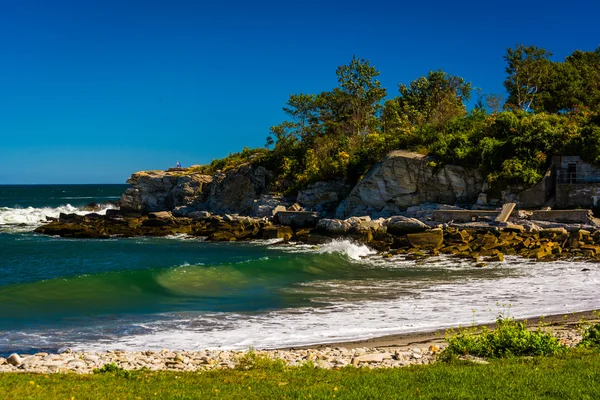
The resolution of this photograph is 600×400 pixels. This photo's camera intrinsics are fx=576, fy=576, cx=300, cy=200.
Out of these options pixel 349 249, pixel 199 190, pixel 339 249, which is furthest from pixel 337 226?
pixel 199 190

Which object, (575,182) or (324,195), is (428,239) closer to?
(575,182)

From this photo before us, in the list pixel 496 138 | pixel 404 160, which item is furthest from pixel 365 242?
pixel 496 138

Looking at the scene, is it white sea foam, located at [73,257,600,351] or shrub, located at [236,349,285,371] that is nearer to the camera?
shrub, located at [236,349,285,371]

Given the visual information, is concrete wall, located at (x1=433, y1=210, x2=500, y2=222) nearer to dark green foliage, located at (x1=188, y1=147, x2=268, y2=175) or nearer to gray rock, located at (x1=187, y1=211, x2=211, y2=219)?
gray rock, located at (x1=187, y1=211, x2=211, y2=219)

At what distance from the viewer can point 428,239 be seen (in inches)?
1207

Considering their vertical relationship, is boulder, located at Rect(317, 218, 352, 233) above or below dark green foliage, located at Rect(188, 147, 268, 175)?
below

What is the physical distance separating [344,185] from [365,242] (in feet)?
51.4

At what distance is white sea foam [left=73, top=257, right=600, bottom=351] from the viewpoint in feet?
45.3

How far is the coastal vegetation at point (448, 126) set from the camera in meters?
38.0

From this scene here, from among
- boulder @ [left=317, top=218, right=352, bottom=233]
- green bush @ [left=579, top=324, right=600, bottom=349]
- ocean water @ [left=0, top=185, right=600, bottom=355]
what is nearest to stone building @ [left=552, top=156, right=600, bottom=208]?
ocean water @ [left=0, top=185, right=600, bottom=355]

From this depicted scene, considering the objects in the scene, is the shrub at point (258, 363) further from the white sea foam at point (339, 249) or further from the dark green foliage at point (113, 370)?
the white sea foam at point (339, 249)

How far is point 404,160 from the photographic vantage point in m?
41.9

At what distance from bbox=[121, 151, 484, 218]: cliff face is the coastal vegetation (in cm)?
125

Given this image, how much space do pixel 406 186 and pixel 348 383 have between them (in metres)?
33.9
